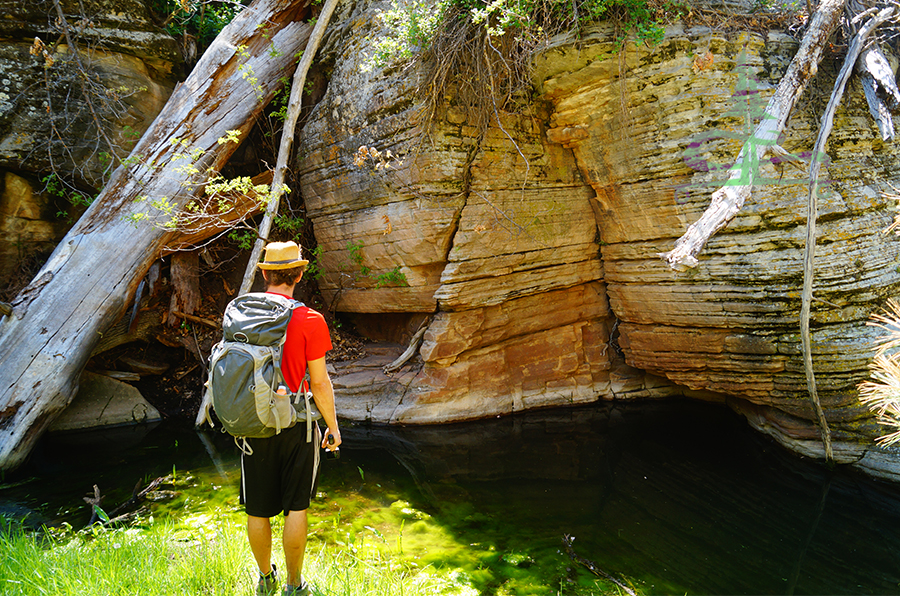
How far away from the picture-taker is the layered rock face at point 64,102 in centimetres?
654

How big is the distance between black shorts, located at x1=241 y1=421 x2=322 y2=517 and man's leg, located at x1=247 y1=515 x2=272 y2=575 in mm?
38

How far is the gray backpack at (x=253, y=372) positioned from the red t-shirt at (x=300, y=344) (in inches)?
2.4

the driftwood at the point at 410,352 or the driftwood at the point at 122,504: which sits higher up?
the driftwood at the point at 410,352

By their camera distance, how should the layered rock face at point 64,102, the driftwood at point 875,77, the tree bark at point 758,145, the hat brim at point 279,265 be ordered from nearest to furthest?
the hat brim at point 279,265
the tree bark at point 758,145
the driftwood at point 875,77
the layered rock face at point 64,102

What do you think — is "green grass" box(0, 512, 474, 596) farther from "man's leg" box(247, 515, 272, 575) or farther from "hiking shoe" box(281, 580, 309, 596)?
"man's leg" box(247, 515, 272, 575)

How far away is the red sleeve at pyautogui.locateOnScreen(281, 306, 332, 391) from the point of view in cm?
250

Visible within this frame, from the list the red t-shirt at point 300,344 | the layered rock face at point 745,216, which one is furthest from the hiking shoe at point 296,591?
the layered rock face at point 745,216

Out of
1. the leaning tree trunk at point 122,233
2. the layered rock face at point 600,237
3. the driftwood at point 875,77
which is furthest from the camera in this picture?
the leaning tree trunk at point 122,233

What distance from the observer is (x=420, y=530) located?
13.3 feet

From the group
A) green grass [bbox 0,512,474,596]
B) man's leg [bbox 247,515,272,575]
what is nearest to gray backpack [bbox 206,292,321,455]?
man's leg [bbox 247,515,272,575]

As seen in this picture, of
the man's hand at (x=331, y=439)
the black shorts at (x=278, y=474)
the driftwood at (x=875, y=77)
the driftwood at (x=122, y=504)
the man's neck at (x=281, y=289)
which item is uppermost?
the driftwood at (x=875, y=77)

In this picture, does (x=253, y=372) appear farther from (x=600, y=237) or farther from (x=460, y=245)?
(x=600, y=237)

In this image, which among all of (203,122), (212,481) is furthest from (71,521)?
(203,122)

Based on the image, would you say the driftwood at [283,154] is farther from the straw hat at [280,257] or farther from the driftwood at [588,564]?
the driftwood at [588,564]
